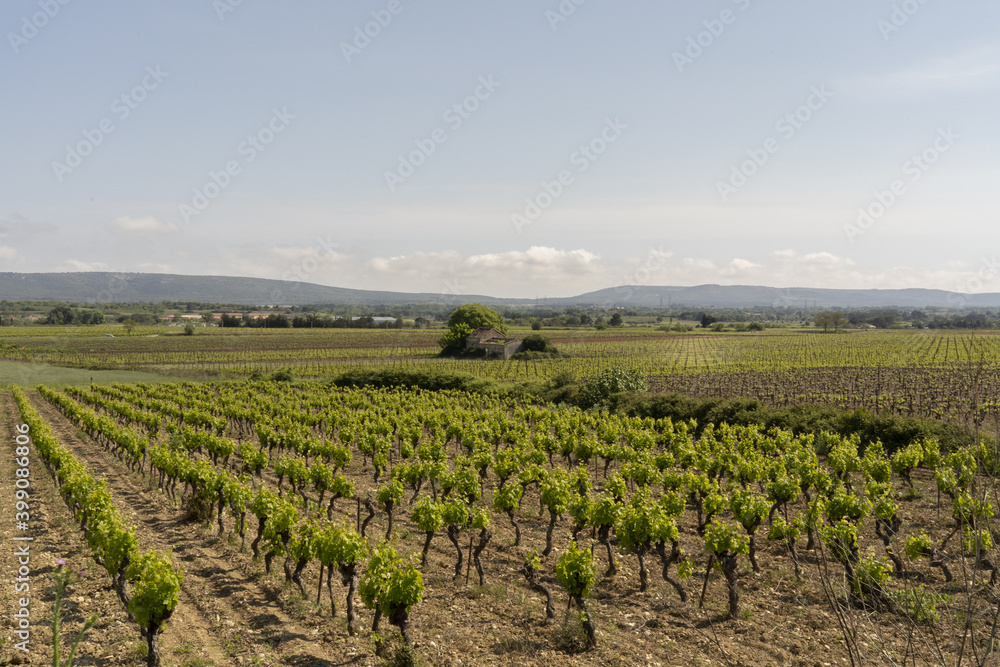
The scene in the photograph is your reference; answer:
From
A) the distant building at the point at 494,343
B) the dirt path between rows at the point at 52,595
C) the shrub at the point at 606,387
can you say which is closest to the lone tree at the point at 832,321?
the distant building at the point at 494,343

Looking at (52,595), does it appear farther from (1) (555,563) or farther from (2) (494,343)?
(2) (494,343)

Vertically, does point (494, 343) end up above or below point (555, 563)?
above

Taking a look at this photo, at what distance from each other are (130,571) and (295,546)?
299 cm

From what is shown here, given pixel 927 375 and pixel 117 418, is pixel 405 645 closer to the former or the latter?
pixel 117 418

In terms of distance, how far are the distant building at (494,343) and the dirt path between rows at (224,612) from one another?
216 ft

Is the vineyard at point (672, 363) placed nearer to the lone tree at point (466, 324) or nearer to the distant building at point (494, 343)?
the lone tree at point (466, 324)

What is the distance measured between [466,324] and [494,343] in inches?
305

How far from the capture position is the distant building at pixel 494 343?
8400cm

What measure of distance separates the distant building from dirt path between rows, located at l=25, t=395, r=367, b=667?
216 ft

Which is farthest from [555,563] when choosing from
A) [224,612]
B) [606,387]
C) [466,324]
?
[466,324]

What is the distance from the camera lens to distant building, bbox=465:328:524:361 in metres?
84.0

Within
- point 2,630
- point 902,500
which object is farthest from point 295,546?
point 902,500

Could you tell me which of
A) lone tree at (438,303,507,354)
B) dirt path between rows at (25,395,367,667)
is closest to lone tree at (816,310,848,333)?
lone tree at (438,303,507,354)

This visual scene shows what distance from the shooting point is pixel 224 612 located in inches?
481
